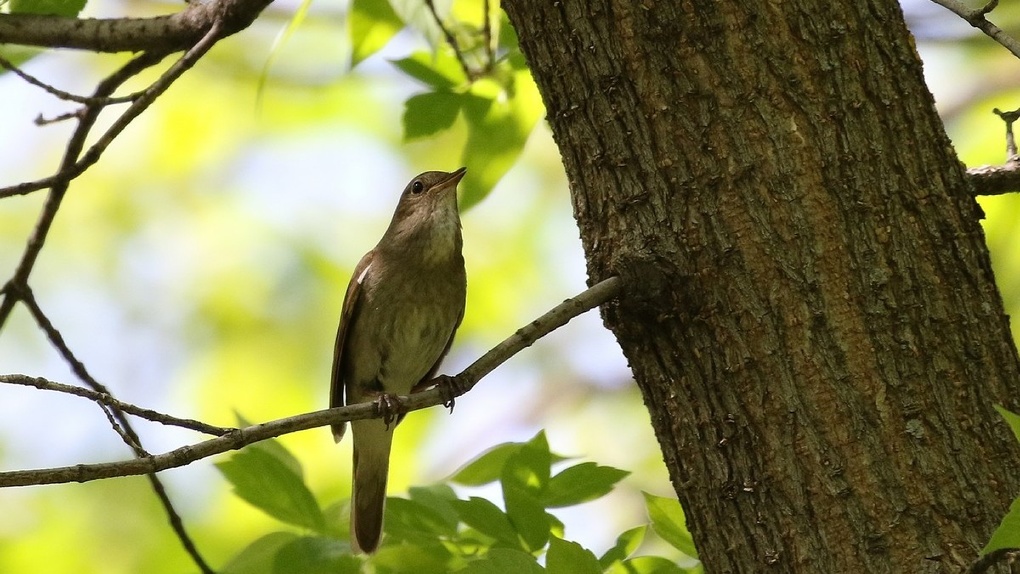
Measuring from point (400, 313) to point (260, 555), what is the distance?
2179 millimetres

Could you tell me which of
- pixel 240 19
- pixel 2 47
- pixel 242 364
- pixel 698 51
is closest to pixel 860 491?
pixel 698 51

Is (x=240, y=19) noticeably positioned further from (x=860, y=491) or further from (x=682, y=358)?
(x=860, y=491)

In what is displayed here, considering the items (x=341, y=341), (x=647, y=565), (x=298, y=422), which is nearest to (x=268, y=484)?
(x=298, y=422)

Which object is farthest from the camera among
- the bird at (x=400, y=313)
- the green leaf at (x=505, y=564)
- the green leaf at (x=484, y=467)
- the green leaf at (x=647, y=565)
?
the bird at (x=400, y=313)

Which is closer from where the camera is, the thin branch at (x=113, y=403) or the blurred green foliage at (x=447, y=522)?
the thin branch at (x=113, y=403)

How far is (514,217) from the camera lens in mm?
9969

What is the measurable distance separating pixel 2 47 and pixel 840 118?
273 cm

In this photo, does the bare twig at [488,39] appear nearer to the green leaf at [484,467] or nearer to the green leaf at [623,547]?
the green leaf at [484,467]

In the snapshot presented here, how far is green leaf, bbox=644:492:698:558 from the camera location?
9.07 feet

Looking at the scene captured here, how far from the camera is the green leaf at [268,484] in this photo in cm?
286

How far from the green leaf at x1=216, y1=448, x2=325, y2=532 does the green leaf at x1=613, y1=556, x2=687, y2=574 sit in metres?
0.89

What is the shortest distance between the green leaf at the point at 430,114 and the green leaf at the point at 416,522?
3.93ft

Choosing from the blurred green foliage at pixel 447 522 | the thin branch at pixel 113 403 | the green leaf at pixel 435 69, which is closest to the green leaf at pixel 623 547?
the blurred green foliage at pixel 447 522

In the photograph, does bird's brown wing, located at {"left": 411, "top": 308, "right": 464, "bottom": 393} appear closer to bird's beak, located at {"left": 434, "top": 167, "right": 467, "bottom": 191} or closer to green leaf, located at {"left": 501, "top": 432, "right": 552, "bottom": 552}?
bird's beak, located at {"left": 434, "top": 167, "right": 467, "bottom": 191}
